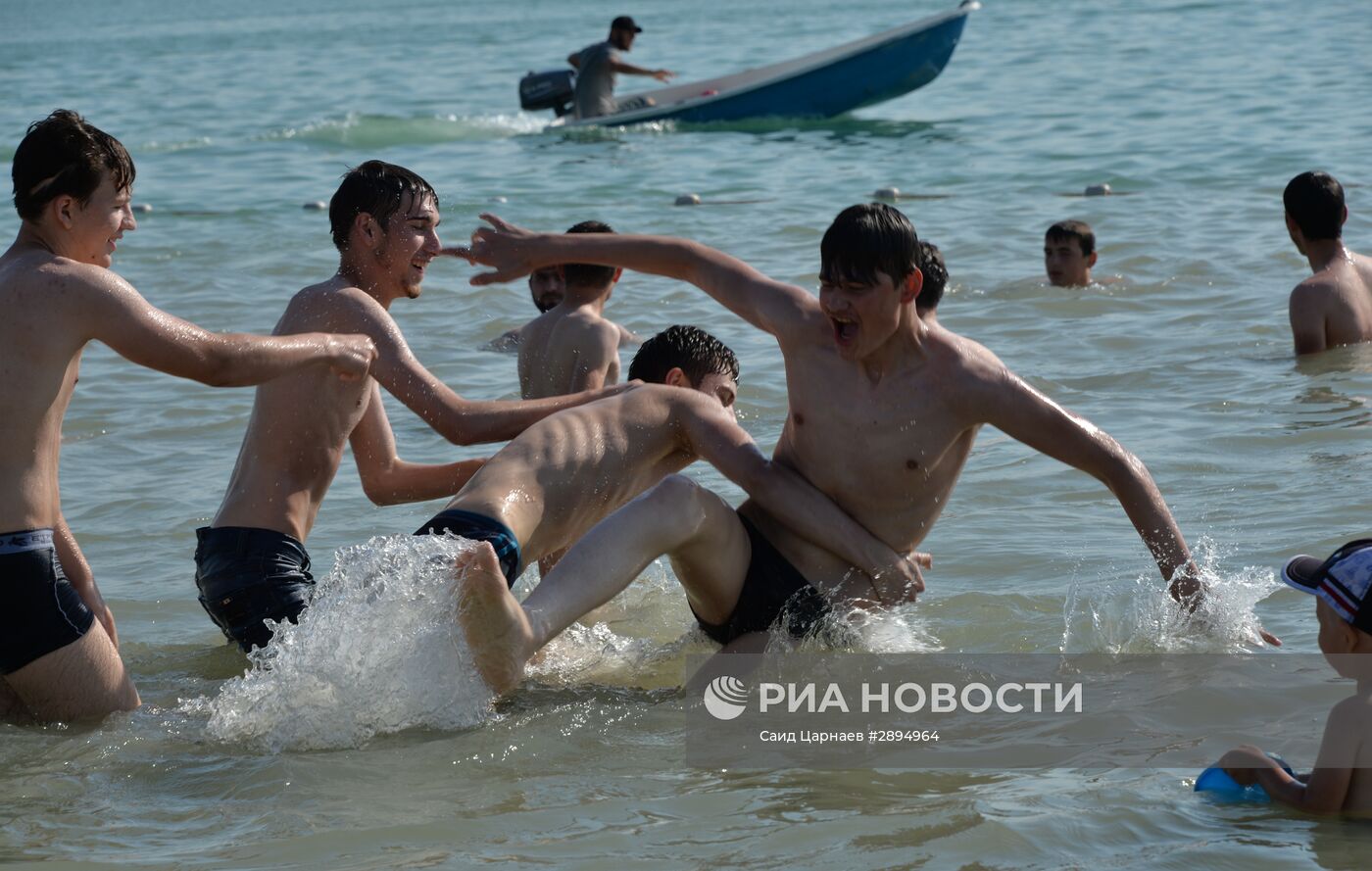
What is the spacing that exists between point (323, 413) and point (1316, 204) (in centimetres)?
548

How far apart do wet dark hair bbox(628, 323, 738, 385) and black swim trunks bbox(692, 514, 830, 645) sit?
753 mm

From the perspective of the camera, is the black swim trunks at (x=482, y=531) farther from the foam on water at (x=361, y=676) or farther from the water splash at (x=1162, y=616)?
the water splash at (x=1162, y=616)

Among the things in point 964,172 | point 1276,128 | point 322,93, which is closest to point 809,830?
point 964,172

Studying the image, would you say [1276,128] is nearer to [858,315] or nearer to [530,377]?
[530,377]

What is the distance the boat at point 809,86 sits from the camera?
2162 cm

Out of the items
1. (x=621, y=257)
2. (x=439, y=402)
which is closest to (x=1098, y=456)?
(x=621, y=257)

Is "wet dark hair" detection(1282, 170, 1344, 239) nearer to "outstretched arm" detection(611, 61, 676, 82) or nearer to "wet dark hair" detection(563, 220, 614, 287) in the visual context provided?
"wet dark hair" detection(563, 220, 614, 287)

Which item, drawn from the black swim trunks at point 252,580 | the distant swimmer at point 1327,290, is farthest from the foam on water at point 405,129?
the black swim trunks at point 252,580

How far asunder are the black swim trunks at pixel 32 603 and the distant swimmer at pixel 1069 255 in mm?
8007

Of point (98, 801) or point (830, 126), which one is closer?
point (98, 801)

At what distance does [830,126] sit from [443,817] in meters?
19.5

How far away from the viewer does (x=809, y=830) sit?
12.5 feet

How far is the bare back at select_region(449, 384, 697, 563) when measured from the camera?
4820 mm

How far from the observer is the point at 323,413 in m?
4.98
